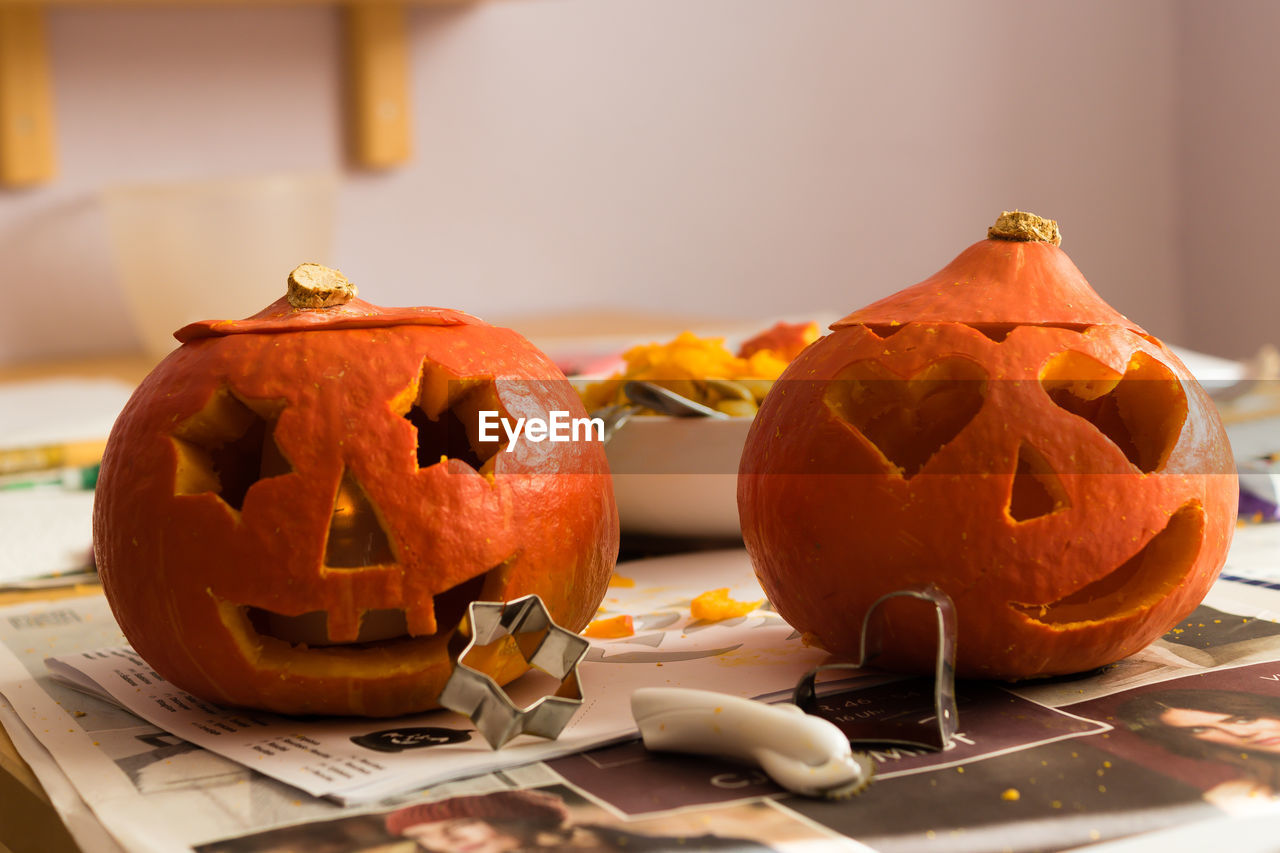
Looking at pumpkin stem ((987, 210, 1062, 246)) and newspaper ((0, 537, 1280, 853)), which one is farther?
pumpkin stem ((987, 210, 1062, 246))

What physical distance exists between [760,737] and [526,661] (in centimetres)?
15

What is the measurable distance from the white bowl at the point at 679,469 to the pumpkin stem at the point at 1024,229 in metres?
0.28

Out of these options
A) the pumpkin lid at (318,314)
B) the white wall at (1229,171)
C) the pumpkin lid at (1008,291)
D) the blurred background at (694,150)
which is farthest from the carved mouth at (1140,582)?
the white wall at (1229,171)

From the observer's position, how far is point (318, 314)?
2.20ft

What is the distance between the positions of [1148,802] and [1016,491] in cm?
18

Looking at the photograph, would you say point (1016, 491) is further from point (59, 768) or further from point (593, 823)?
point (59, 768)

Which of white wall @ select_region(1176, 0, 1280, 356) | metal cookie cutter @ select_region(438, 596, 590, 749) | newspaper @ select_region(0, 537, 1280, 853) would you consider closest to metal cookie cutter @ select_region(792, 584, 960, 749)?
newspaper @ select_region(0, 537, 1280, 853)

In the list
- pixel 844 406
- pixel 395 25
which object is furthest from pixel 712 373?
pixel 395 25

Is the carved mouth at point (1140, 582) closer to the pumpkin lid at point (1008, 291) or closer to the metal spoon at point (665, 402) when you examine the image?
the pumpkin lid at point (1008, 291)

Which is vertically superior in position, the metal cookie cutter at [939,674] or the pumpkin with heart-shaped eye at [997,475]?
the pumpkin with heart-shaped eye at [997,475]

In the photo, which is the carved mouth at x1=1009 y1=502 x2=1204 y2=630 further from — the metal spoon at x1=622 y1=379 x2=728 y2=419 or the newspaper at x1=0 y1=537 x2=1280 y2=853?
the metal spoon at x1=622 y1=379 x2=728 y2=419

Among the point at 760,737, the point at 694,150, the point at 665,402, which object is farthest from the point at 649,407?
the point at 694,150

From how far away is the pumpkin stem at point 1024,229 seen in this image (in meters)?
0.69

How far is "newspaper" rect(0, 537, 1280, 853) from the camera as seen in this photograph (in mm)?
493
